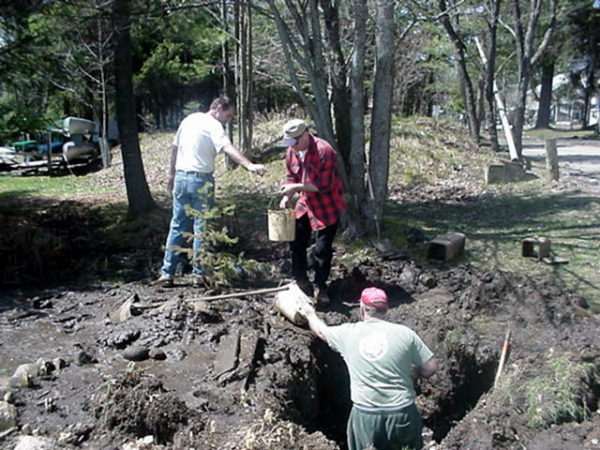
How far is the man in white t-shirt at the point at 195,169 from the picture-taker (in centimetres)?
627

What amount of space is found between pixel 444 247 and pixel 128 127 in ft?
19.3

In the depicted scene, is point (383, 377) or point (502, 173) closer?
point (383, 377)

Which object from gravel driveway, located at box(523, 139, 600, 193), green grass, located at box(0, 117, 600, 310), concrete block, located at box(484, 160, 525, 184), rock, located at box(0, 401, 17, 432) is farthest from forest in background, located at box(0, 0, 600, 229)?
rock, located at box(0, 401, 17, 432)

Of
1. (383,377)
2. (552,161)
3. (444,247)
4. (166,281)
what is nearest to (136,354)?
(166,281)

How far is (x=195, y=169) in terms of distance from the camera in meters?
6.38

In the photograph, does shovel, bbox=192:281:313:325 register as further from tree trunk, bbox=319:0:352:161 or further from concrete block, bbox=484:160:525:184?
concrete block, bbox=484:160:525:184

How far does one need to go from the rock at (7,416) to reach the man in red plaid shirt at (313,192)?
3098 millimetres

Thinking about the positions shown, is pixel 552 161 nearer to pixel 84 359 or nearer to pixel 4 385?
pixel 84 359

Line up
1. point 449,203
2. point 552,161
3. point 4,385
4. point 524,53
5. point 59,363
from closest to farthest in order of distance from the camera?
point 4,385 → point 59,363 → point 449,203 → point 552,161 → point 524,53

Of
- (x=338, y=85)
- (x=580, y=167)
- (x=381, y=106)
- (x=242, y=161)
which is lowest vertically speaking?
(x=580, y=167)

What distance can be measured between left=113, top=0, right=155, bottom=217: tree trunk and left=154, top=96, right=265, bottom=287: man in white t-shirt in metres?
4.13

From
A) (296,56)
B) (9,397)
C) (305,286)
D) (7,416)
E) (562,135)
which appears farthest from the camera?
(562,135)

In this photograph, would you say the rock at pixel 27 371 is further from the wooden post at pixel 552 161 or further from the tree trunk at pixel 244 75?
the tree trunk at pixel 244 75

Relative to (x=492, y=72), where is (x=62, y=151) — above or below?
below
